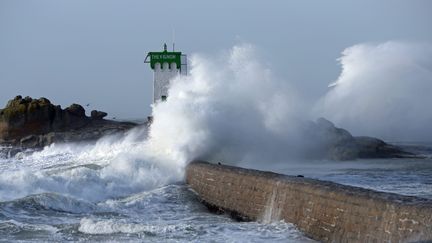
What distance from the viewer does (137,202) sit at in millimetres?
9242

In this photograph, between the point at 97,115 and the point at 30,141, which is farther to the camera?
the point at 97,115

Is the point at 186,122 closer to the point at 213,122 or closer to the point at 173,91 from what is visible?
the point at 213,122

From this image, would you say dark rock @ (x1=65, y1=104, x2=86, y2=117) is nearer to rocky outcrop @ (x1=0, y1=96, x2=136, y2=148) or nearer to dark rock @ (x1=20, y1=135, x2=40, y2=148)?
rocky outcrop @ (x1=0, y1=96, x2=136, y2=148)

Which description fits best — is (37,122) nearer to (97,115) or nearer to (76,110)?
(76,110)

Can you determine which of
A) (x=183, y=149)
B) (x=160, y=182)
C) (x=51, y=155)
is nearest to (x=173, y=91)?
(x=183, y=149)

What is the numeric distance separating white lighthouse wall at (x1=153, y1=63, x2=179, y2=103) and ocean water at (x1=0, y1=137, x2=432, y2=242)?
8720mm

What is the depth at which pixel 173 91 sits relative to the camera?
1531 centimetres

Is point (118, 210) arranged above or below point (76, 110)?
below

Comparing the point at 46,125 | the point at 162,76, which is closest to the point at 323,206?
the point at 162,76

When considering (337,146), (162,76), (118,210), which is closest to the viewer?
(118,210)

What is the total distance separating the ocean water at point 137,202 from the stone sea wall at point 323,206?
22 centimetres

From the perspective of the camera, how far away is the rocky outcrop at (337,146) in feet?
53.6

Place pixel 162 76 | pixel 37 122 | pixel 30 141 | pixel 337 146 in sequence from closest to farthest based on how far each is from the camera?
1. pixel 337 146
2. pixel 162 76
3. pixel 30 141
4. pixel 37 122

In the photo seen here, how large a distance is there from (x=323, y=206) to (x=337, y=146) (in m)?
11.0
